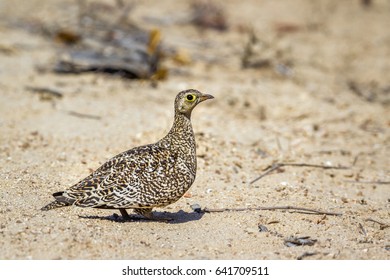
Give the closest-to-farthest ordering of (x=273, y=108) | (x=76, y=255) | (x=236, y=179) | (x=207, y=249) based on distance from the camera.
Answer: (x=76, y=255), (x=207, y=249), (x=236, y=179), (x=273, y=108)

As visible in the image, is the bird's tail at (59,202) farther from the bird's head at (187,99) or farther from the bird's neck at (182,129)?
the bird's head at (187,99)

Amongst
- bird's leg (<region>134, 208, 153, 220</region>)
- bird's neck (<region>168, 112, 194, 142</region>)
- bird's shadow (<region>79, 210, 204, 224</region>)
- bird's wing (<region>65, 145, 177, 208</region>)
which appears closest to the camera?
bird's wing (<region>65, 145, 177, 208</region>)

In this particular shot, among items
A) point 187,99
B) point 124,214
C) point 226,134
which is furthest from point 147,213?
point 226,134

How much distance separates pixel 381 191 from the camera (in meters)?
7.82

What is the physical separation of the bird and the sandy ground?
271 millimetres

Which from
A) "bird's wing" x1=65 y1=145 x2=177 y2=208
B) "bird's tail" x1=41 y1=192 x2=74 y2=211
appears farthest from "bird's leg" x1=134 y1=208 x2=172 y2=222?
"bird's tail" x1=41 y1=192 x2=74 y2=211

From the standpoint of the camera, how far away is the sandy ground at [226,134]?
566 centimetres

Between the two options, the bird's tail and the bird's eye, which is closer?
the bird's tail

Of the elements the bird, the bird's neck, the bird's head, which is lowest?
the bird

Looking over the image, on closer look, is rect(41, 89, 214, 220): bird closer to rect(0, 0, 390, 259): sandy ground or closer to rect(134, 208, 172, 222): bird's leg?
rect(134, 208, 172, 222): bird's leg

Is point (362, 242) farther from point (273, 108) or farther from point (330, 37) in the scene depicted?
point (330, 37)

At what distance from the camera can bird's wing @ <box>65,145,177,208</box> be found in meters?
5.61

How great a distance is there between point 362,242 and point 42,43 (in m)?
10.5

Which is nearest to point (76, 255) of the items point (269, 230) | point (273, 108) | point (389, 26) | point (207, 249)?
point (207, 249)
